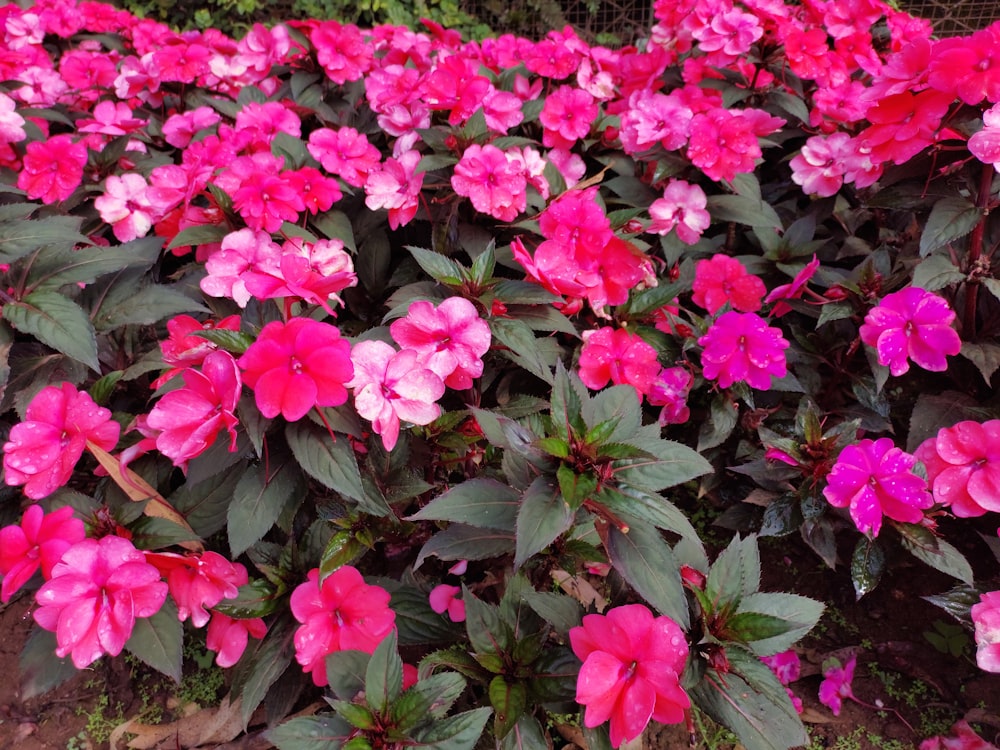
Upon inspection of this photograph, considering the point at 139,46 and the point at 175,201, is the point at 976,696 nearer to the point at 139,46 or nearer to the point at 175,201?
the point at 175,201

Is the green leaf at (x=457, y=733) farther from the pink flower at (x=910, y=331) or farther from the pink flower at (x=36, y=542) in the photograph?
the pink flower at (x=910, y=331)

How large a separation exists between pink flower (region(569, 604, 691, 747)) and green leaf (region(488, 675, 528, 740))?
183 mm

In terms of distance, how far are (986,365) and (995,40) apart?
80 centimetres

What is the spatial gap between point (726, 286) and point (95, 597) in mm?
1854

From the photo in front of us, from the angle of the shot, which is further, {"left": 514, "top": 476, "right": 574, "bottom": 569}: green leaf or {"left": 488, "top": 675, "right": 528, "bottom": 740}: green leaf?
{"left": 488, "top": 675, "right": 528, "bottom": 740}: green leaf

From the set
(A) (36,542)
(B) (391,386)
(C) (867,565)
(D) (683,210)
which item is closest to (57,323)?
(A) (36,542)

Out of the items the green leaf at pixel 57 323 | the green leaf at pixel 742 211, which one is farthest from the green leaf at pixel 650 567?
the green leaf at pixel 742 211

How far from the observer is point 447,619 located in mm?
1625

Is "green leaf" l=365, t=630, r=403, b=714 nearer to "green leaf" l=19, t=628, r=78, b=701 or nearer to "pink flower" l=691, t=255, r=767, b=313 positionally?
"green leaf" l=19, t=628, r=78, b=701

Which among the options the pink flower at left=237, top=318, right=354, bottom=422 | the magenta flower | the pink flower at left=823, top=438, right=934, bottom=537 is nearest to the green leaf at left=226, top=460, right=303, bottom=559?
the pink flower at left=237, top=318, right=354, bottom=422

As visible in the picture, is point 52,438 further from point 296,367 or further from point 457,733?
point 457,733

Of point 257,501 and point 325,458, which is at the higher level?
point 325,458

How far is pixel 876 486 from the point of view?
1.55 metres

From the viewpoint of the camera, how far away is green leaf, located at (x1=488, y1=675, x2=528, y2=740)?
49.3 inches
